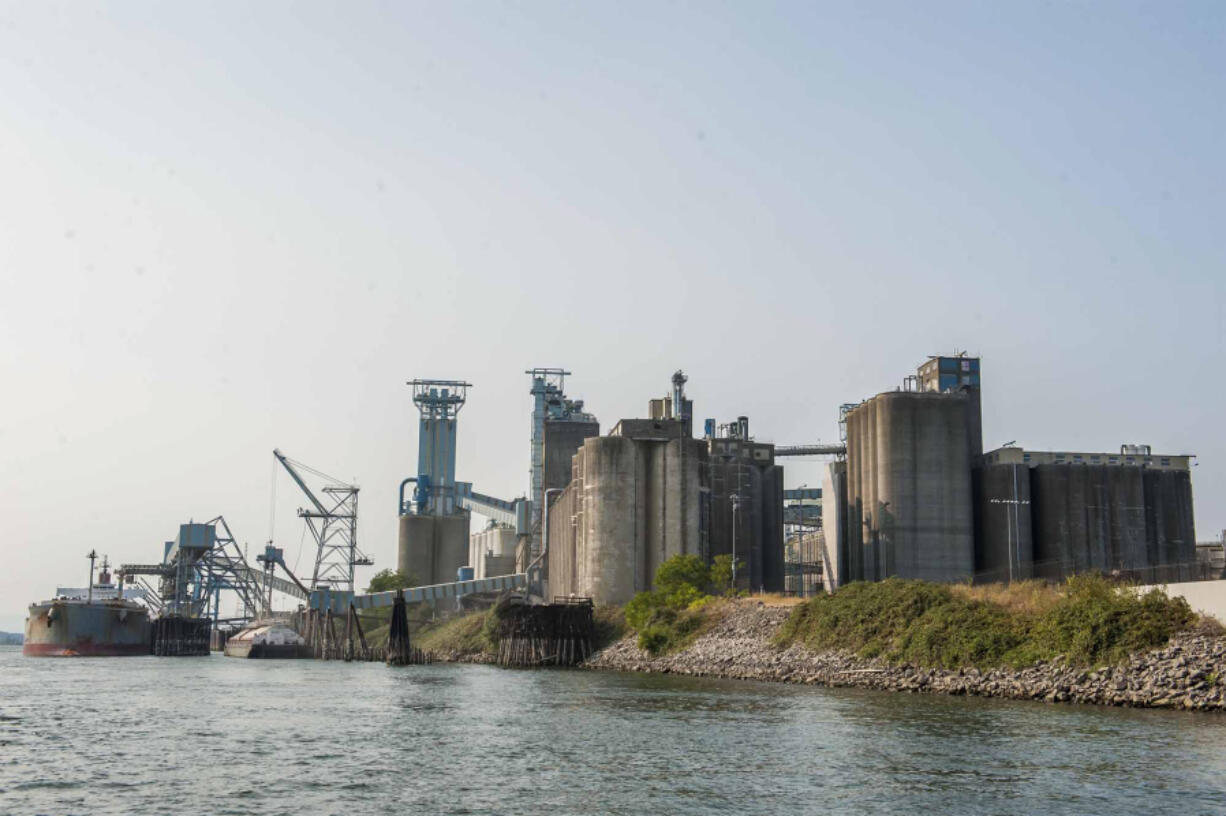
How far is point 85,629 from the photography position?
158 metres

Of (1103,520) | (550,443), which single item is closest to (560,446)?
(550,443)

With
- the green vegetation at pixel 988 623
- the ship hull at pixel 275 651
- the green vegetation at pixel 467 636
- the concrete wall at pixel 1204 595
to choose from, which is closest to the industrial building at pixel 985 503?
the green vegetation at pixel 988 623

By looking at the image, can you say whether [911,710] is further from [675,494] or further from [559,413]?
[559,413]

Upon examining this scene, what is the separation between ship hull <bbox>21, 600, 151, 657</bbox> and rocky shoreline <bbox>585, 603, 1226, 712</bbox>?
85.7 m

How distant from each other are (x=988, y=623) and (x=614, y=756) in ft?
109

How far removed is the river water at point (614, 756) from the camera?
31062mm

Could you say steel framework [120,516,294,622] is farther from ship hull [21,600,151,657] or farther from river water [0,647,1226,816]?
river water [0,647,1226,816]

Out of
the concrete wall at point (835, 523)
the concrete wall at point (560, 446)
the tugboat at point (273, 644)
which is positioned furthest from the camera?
the concrete wall at point (560, 446)

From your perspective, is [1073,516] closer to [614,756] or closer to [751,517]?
[751,517]

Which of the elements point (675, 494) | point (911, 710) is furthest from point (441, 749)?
point (675, 494)

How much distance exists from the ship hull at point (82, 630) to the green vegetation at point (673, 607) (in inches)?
3191

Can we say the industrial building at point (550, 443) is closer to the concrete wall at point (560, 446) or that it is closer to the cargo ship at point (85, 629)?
the concrete wall at point (560, 446)

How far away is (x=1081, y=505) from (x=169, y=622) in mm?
112106

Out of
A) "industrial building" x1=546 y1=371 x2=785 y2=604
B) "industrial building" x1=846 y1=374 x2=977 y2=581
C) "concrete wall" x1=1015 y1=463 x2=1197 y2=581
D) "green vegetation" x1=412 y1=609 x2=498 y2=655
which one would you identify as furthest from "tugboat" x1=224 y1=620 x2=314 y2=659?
"concrete wall" x1=1015 y1=463 x2=1197 y2=581
